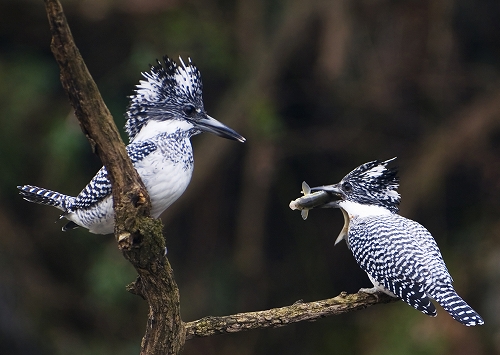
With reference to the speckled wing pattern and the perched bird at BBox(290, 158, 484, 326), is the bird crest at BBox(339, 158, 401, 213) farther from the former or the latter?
the speckled wing pattern

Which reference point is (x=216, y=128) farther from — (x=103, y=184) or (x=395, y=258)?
(x=395, y=258)

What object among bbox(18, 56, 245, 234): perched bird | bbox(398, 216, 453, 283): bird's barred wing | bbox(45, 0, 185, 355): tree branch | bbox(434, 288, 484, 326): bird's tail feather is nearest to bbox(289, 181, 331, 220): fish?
bbox(398, 216, 453, 283): bird's barred wing

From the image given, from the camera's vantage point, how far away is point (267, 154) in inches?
209

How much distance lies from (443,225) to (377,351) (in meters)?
1.13

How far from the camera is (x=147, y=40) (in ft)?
17.9

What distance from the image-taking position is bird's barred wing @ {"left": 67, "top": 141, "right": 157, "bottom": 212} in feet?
9.02

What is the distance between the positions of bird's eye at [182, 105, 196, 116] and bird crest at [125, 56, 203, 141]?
1cm

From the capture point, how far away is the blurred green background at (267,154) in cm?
531

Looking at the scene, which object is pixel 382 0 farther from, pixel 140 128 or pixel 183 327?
pixel 183 327

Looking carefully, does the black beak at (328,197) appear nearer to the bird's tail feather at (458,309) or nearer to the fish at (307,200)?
the fish at (307,200)

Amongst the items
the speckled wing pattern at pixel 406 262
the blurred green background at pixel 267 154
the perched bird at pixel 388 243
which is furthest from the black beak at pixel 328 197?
the blurred green background at pixel 267 154

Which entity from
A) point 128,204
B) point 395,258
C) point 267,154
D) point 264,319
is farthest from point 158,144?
point 267,154

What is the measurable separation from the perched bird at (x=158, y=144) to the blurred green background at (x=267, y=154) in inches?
81.7

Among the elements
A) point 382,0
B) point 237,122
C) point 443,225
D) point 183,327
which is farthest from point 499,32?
point 183,327
